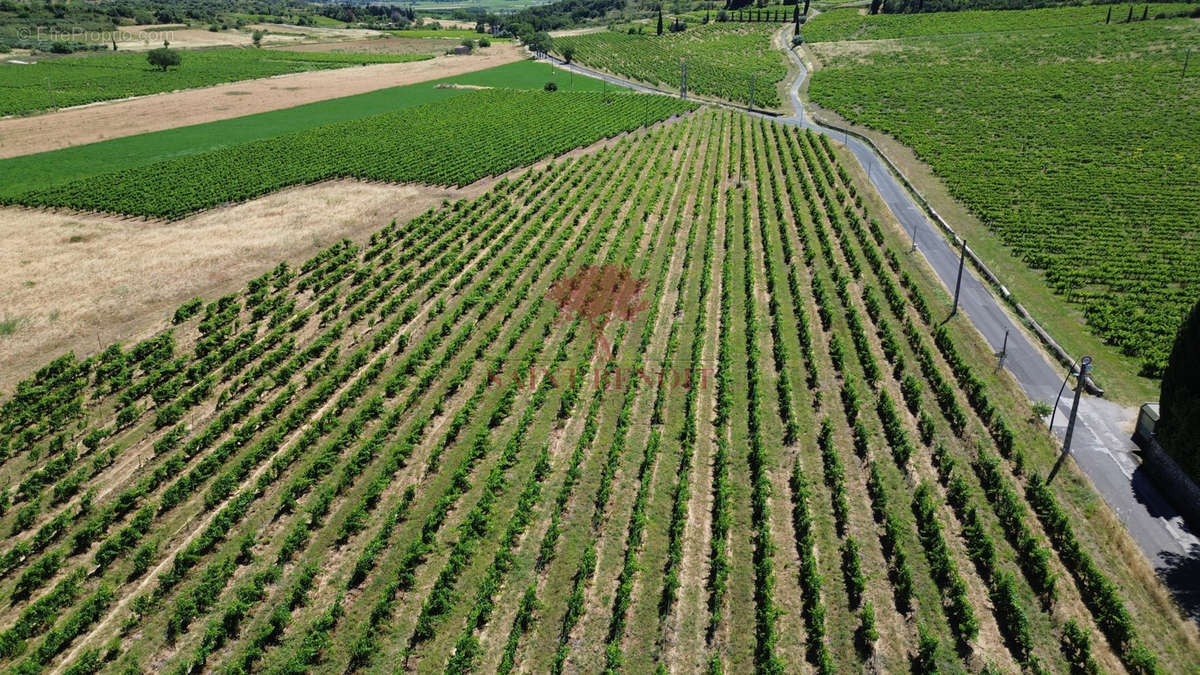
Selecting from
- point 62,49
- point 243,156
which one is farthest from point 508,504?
point 62,49

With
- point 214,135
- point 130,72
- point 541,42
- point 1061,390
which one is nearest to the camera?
point 1061,390

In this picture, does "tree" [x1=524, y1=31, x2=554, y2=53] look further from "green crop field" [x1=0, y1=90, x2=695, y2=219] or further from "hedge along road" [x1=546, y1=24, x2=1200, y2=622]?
"hedge along road" [x1=546, y1=24, x2=1200, y2=622]

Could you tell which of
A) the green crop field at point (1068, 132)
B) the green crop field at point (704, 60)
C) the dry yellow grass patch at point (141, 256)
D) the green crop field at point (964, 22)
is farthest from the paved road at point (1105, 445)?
the green crop field at point (964, 22)

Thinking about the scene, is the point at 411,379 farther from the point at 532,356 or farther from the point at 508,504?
the point at 508,504

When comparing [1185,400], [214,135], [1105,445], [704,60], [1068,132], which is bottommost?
[1105,445]

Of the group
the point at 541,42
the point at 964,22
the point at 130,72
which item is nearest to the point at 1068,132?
the point at 964,22

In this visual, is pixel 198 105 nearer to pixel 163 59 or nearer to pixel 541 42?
pixel 163 59

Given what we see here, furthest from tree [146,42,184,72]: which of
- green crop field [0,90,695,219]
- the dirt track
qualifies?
green crop field [0,90,695,219]

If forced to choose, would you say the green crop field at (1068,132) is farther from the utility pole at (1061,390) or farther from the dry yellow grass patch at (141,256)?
the dry yellow grass patch at (141,256)
